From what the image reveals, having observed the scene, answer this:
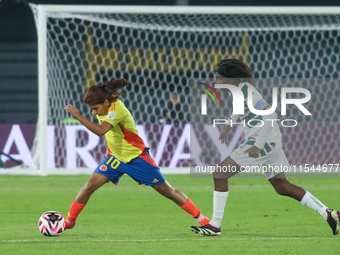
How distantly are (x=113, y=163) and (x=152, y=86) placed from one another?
7238 mm

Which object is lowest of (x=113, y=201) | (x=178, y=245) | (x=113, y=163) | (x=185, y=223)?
(x=113, y=201)

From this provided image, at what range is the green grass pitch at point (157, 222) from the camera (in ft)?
15.4

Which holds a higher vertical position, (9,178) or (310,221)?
(310,221)

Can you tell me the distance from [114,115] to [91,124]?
0.86ft

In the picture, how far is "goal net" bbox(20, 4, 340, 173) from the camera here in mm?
10812

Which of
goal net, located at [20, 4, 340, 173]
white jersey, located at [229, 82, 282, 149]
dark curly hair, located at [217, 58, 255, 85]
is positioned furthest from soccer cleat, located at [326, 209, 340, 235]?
goal net, located at [20, 4, 340, 173]

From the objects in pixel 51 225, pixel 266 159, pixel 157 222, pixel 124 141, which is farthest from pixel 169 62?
pixel 51 225

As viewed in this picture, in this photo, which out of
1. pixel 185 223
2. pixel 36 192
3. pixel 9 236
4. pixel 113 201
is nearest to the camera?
pixel 9 236

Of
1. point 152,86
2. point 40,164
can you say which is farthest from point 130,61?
point 40,164

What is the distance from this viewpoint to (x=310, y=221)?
6.11 metres

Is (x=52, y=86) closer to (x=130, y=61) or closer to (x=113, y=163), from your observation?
(x=130, y=61)

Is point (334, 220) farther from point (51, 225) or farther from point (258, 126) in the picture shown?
point (51, 225)

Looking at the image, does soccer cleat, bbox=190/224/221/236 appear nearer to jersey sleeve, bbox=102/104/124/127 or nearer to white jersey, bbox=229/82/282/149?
white jersey, bbox=229/82/282/149

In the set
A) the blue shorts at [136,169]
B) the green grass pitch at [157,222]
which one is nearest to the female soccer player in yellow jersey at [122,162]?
the blue shorts at [136,169]
